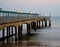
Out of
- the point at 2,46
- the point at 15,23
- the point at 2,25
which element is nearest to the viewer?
the point at 2,25

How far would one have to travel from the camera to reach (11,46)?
87.4ft

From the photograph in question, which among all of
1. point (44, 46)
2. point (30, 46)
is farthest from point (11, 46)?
point (44, 46)

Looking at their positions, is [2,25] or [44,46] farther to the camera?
[44,46]

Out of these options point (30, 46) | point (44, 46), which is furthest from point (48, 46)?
point (30, 46)

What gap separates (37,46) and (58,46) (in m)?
2.53

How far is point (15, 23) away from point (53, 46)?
7717mm

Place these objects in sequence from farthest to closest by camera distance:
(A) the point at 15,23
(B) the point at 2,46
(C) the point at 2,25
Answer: (A) the point at 15,23, (B) the point at 2,46, (C) the point at 2,25

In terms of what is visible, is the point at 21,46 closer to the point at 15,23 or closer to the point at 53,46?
the point at 53,46

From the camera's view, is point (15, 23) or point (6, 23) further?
point (15, 23)

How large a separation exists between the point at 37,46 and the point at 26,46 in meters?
→ 1.34

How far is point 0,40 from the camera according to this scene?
107 feet

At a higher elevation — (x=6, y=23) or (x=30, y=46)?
(x=6, y=23)

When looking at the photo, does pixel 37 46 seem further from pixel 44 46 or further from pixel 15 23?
pixel 15 23

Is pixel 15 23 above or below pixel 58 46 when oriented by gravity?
above
